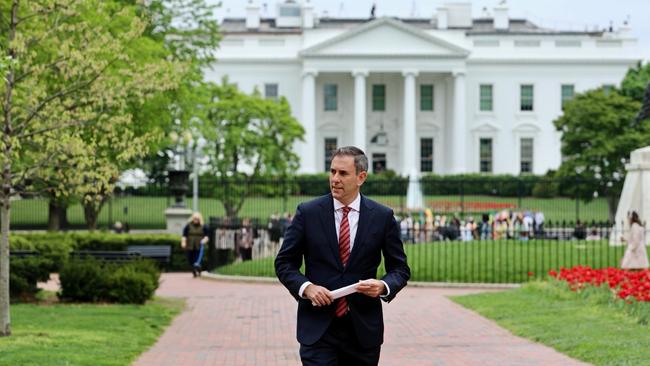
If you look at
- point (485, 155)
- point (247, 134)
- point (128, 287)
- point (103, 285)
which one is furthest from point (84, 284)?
point (485, 155)

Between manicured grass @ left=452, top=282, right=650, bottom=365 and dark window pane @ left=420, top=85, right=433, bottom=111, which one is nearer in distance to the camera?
manicured grass @ left=452, top=282, right=650, bottom=365

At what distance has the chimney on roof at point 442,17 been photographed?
9394 cm

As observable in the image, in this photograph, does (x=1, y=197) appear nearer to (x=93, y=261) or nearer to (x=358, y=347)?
(x=93, y=261)

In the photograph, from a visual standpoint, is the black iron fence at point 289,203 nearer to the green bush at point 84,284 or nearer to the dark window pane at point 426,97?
the green bush at point 84,284

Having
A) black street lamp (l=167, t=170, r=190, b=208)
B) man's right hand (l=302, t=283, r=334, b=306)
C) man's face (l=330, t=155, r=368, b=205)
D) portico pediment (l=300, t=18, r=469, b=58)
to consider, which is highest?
portico pediment (l=300, t=18, r=469, b=58)

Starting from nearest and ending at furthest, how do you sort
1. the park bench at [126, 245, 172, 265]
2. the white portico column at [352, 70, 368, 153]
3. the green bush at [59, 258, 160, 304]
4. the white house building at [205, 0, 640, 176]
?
the green bush at [59, 258, 160, 304] → the park bench at [126, 245, 172, 265] → the white portico column at [352, 70, 368, 153] → the white house building at [205, 0, 640, 176]

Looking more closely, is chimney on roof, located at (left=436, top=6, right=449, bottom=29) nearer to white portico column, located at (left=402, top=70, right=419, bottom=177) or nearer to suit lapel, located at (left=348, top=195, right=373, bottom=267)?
white portico column, located at (left=402, top=70, right=419, bottom=177)

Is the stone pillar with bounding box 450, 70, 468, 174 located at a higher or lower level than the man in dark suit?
higher

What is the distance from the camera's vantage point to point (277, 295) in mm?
21828

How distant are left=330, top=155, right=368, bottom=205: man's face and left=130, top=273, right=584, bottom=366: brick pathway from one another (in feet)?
17.0

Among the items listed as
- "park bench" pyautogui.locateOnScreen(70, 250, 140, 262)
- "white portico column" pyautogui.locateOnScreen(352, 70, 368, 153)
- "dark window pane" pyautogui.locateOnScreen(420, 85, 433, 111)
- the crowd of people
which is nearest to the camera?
"park bench" pyautogui.locateOnScreen(70, 250, 140, 262)

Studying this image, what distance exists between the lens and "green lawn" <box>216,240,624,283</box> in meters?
24.3

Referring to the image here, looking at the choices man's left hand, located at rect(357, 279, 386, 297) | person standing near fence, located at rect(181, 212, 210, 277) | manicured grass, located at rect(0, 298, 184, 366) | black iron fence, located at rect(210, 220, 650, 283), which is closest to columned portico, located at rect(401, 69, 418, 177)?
black iron fence, located at rect(210, 220, 650, 283)

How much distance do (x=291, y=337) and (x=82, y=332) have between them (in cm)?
242
